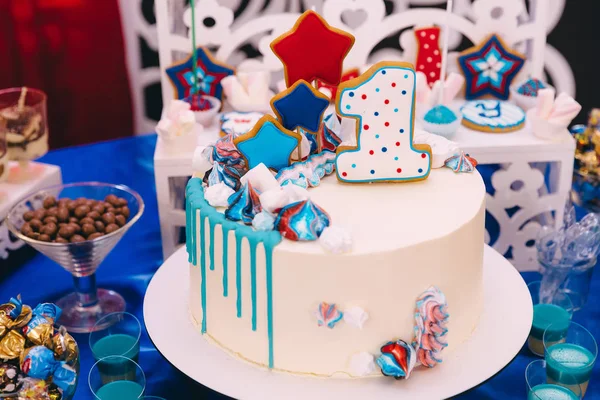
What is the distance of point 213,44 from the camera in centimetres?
292

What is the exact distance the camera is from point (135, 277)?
8.62ft

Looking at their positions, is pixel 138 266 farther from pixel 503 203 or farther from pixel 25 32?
pixel 25 32

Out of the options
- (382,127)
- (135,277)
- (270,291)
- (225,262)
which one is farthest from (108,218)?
(382,127)

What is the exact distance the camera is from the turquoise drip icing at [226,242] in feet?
5.82

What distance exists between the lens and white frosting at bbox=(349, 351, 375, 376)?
5.98 feet

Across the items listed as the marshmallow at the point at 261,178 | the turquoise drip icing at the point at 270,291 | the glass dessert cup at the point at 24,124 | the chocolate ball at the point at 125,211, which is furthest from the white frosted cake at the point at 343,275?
the glass dessert cup at the point at 24,124

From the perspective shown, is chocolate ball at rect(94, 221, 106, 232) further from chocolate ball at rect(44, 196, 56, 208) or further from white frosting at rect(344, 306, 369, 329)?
white frosting at rect(344, 306, 369, 329)

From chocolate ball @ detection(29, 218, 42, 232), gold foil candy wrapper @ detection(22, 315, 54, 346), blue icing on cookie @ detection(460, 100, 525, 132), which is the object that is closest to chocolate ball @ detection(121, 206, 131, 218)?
chocolate ball @ detection(29, 218, 42, 232)

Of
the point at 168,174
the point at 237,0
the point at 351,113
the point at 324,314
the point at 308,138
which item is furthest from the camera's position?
the point at 237,0

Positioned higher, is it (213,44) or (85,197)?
(213,44)

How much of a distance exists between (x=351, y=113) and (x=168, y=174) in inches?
32.7

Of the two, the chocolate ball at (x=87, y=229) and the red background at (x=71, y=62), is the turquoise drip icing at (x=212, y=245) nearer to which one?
the chocolate ball at (x=87, y=229)

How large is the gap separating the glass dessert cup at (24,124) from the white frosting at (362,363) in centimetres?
148

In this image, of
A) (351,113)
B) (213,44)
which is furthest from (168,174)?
(351,113)
